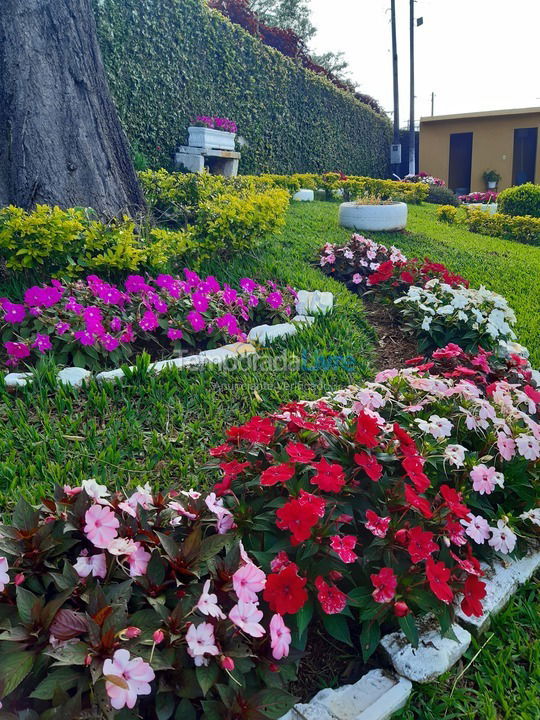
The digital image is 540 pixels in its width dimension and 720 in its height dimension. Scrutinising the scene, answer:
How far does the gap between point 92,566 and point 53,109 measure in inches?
136

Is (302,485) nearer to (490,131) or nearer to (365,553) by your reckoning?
(365,553)

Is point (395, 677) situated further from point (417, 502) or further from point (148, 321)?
point (148, 321)

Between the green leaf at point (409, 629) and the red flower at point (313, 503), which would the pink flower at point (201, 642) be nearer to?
the red flower at point (313, 503)

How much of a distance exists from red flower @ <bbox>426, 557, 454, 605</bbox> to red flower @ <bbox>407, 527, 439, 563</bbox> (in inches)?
1.1

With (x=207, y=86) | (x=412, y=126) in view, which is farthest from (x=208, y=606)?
(x=412, y=126)

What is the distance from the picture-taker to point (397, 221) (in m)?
7.37

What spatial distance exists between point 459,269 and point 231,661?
5810mm

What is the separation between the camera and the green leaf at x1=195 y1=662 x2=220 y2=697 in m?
1.21

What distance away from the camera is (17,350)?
9.45 feet

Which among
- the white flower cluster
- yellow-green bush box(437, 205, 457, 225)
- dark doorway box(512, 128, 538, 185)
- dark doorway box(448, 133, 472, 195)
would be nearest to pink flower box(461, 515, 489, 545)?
the white flower cluster

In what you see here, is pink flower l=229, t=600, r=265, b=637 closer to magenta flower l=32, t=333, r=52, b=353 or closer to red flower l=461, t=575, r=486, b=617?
red flower l=461, t=575, r=486, b=617

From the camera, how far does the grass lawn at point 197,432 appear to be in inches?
62.7

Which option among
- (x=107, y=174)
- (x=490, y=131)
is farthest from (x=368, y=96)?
(x=107, y=174)

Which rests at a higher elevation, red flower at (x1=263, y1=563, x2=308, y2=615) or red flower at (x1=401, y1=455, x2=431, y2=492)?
red flower at (x1=401, y1=455, x2=431, y2=492)
